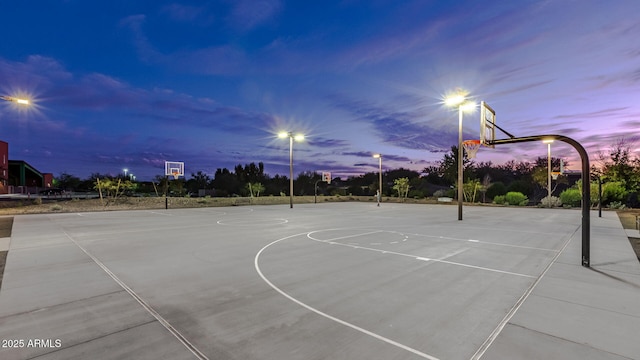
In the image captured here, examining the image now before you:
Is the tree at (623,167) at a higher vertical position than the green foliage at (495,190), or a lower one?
higher

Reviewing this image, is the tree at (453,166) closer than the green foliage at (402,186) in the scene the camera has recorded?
No

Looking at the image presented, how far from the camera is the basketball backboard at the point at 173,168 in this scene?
2487cm

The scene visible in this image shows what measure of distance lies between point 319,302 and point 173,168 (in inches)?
1002

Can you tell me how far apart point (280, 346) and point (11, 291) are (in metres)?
4.62

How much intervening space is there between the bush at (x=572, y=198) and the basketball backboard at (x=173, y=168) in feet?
109

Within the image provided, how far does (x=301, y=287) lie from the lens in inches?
180

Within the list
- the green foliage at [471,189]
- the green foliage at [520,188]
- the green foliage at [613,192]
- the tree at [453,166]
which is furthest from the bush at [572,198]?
the tree at [453,166]

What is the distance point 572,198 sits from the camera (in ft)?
79.2

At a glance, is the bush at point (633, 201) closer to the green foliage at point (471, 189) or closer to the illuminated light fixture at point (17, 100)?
A: the green foliage at point (471, 189)

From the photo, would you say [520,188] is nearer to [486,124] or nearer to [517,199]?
[517,199]

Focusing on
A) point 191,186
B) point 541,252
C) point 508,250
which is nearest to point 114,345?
point 508,250

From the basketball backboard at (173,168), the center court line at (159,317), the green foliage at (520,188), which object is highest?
the basketball backboard at (173,168)

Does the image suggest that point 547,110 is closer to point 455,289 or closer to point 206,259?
point 455,289

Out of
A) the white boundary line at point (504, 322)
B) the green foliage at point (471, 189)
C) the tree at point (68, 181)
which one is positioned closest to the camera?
the white boundary line at point (504, 322)
